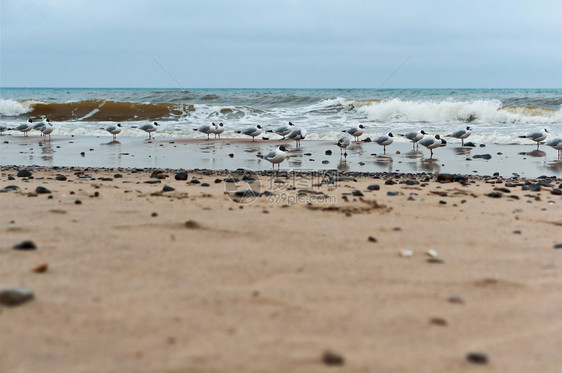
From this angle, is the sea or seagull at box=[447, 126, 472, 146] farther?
the sea

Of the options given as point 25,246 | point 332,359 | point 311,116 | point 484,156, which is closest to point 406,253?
point 332,359

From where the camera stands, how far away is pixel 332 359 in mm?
2410

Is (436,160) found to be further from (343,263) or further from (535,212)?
(343,263)

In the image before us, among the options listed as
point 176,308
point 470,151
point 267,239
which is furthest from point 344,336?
point 470,151

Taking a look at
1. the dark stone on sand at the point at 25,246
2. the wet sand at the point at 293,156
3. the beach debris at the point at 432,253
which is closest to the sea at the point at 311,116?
the wet sand at the point at 293,156

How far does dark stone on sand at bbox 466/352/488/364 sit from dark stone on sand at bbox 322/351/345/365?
0.60m

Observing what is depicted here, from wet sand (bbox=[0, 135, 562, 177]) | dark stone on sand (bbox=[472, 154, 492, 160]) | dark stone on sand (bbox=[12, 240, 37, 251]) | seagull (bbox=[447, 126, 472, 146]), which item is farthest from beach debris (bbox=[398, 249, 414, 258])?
seagull (bbox=[447, 126, 472, 146])

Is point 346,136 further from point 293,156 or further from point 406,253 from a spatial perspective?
point 406,253

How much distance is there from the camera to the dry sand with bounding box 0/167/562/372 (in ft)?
8.07

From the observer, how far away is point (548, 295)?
322 cm

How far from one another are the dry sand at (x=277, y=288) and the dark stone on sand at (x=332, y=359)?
16 millimetres

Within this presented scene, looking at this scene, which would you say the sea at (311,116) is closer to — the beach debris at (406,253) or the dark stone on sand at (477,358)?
the beach debris at (406,253)

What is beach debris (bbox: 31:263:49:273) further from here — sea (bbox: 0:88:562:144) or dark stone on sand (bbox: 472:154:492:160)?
sea (bbox: 0:88:562:144)

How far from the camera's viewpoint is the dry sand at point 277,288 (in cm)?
246
